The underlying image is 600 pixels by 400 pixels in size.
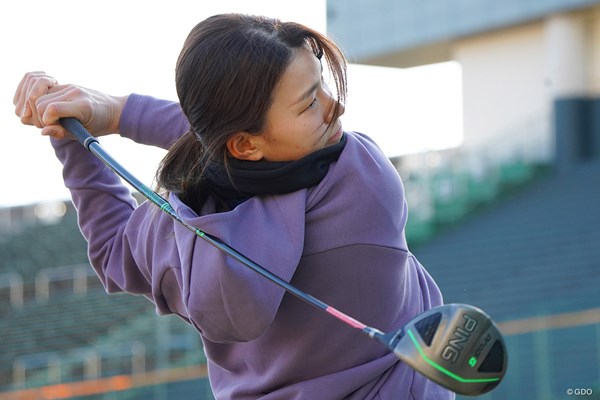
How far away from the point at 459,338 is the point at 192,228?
407mm

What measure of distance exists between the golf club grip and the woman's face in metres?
0.27

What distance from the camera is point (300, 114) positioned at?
5.59 feet

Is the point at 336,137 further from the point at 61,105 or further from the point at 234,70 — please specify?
the point at 61,105

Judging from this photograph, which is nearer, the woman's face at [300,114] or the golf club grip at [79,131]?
the woman's face at [300,114]

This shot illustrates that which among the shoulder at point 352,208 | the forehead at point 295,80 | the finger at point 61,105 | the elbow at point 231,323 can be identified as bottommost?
the elbow at point 231,323

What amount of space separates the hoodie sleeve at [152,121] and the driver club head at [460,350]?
656 millimetres

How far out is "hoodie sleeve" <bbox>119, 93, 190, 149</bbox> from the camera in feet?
6.55

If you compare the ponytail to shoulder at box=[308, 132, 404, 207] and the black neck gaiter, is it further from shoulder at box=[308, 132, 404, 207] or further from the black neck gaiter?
shoulder at box=[308, 132, 404, 207]

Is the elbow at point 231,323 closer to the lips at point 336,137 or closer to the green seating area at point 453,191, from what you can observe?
the lips at point 336,137

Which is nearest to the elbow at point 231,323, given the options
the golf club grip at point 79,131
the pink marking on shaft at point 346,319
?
the pink marking on shaft at point 346,319

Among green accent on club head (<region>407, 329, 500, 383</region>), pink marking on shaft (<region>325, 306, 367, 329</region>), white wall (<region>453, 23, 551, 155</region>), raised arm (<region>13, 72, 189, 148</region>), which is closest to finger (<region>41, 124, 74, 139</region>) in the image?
raised arm (<region>13, 72, 189, 148</region>)

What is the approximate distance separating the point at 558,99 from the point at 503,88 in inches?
61.5

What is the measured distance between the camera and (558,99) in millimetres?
17875

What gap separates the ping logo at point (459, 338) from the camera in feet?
4.77
